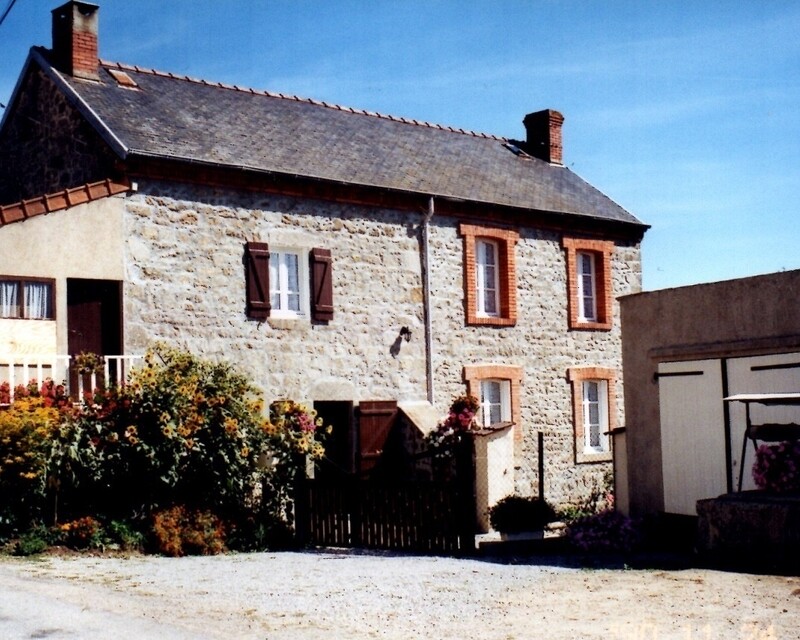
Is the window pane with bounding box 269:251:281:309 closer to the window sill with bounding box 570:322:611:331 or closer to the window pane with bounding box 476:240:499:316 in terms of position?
the window pane with bounding box 476:240:499:316

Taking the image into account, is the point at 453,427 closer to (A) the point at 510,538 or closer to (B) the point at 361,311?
(B) the point at 361,311

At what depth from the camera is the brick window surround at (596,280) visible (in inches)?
882

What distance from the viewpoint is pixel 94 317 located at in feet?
51.7

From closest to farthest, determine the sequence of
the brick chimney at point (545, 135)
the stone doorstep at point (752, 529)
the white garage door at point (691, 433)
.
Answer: the stone doorstep at point (752, 529), the white garage door at point (691, 433), the brick chimney at point (545, 135)

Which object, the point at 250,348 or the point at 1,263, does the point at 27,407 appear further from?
the point at 250,348

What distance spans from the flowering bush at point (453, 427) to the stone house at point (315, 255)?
18.8 inches

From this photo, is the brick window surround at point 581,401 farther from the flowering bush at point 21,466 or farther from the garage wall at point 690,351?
the flowering bush at point 21,466

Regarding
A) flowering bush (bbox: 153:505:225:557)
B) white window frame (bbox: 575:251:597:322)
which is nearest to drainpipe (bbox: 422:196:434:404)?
white window frame (bbox: 575:251:597:322)

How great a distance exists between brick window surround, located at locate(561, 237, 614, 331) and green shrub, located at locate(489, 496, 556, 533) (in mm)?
7810

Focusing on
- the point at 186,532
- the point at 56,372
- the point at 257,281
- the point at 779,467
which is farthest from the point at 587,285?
the point at 186,532

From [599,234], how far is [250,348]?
9.17m

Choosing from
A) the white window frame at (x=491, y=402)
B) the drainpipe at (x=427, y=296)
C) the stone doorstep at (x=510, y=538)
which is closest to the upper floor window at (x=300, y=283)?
the drainpipe at (x=427, y=296)

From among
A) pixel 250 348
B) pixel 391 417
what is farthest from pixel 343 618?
pixel 391 417

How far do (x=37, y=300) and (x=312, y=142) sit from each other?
668cm
